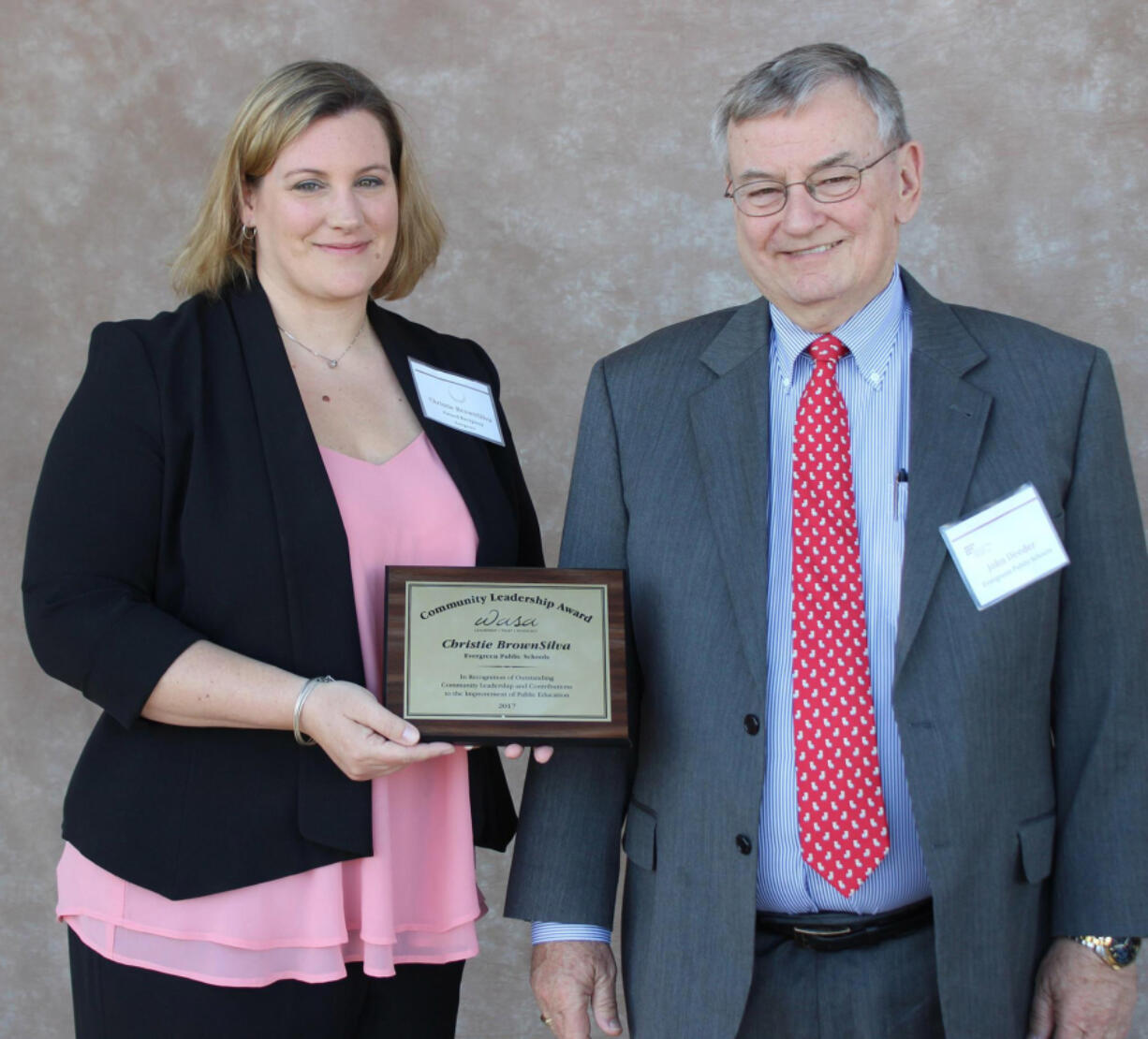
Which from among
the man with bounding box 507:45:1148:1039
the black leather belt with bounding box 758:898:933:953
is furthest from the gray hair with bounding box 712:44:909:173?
the black leather belt with bounding box 758:898:933:953

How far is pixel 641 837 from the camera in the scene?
80.9 inches

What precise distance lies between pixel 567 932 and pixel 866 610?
0.63m

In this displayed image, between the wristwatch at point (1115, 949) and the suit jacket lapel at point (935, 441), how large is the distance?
487mm

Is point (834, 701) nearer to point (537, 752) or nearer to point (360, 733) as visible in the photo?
point (537, 752)

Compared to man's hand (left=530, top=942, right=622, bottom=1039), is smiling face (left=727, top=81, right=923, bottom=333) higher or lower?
higher

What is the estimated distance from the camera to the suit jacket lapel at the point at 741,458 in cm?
196

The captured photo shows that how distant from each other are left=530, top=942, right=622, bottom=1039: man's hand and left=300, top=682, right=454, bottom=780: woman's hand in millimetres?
389

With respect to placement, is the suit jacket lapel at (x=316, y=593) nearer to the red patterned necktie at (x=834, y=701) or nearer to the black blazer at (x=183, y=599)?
the black blazer at (x=183, y=599)

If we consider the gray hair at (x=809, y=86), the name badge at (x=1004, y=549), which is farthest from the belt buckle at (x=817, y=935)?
the gray hair at (x=809, y=86)

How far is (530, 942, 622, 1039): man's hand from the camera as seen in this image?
2074mm

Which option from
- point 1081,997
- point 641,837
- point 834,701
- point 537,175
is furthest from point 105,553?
point 537,175

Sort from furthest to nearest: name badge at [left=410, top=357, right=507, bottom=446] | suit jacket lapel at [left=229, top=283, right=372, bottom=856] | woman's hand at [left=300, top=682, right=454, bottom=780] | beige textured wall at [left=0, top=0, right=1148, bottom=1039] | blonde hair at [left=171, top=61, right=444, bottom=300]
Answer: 1. beige textured wall at [left=0, top=0, right=1148, bottom=1039]
2. name badge at [left=410, top=357, right=507, bottom=446]
3. blonde hair at [left=171, top=61, right=444, bottom=300]
4. suit jacket lapel at [left=229, top=283, right=372, bottom=856]
5. woman's hand at [left=300, top=682, right=454, bottom=780]

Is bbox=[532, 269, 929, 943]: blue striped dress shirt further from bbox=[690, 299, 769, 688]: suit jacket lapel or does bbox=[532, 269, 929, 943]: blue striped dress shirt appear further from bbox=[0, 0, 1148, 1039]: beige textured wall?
bbox=[0, 0, 1148, 1039]: beige textured wall

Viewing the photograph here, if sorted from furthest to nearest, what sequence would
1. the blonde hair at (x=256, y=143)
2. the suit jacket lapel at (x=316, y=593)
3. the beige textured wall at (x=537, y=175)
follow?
the beige textured wall at (x=537, y=175)
the blonde hair at (x=256, y=143)
the suit jacket lapel at (x=316, y=593)
